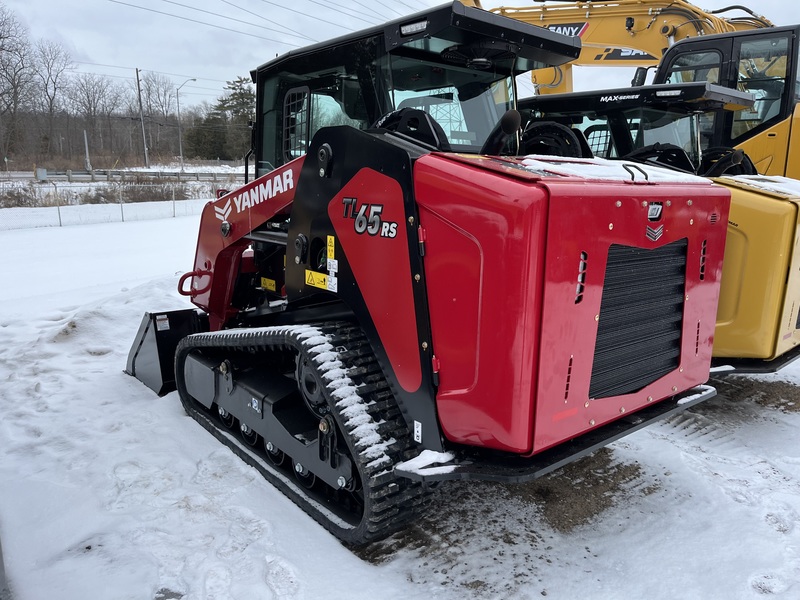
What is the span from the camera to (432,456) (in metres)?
2.53

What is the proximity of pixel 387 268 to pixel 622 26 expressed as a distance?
27.8 feet

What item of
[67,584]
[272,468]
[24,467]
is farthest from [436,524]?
[24,467]

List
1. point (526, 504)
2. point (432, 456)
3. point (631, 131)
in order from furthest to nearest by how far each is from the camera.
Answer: point (631, 131) < point (526, 504) < point (432, 456)

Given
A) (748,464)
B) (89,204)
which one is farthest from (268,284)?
(89,204)

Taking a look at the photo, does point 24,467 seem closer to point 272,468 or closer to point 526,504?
point 272,468

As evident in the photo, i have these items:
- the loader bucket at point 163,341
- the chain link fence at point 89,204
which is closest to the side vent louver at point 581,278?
the loader bucket at point 163,341

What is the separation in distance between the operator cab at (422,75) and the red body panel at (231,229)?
37cm

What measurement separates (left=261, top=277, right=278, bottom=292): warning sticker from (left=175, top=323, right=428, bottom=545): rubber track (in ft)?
3.47

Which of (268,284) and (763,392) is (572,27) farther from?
(268,284)

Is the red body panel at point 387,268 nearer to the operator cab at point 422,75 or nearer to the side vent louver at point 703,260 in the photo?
the operator cab at point 422,75

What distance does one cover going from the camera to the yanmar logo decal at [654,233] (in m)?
2.66

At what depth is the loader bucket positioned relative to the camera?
481cm

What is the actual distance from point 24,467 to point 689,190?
405 cm

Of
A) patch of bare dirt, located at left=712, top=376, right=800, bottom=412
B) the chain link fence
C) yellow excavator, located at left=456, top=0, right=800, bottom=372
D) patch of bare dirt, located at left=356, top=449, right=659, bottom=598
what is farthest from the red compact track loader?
the chain link fence
